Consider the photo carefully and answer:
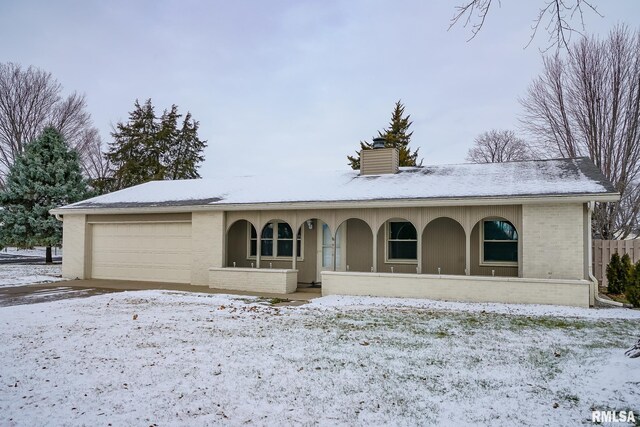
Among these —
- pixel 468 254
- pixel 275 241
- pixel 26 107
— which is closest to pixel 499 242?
pixel 468 254

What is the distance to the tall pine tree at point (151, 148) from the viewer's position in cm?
3775

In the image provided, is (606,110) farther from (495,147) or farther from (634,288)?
(495,147)

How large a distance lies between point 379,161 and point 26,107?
87.1 feet

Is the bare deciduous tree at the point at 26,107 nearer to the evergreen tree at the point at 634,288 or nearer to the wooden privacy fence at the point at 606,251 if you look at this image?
the wooden privacy fence at the point at 606,251

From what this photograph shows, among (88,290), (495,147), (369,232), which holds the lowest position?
(88,290)

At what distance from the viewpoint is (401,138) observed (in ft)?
118

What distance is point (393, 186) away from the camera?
13.8 metres

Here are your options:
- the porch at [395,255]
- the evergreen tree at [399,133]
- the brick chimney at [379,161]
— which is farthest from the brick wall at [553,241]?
the evergreen tree at [399,133]

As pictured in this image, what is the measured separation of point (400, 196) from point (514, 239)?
138 inches

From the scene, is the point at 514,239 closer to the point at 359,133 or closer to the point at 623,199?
the point at 623,199

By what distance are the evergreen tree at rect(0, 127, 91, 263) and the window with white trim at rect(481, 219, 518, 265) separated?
20.9 metres

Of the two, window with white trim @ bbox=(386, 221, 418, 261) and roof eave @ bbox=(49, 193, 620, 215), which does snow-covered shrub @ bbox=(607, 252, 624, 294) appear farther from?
window with white trim @ bbox=(386, 221, 418, 261)

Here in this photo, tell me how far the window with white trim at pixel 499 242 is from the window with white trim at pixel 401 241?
204 cm

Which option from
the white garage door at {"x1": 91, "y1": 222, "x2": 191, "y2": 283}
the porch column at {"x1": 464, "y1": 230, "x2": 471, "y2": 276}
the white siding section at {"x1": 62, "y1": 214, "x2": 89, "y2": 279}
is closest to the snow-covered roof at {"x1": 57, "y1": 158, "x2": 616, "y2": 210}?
the white siding section at {"x1": 62, "y1": 214, "x2": 89, "y2": 279}
